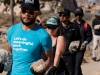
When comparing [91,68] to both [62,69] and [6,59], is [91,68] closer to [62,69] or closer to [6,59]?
[62,69]

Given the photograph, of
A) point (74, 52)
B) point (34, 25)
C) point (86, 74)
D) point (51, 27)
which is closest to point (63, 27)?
point (74, 52)

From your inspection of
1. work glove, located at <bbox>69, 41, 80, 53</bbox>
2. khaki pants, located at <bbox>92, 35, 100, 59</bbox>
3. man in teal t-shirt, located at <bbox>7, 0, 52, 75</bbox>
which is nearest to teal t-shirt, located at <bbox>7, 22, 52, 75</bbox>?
man in teal t-shirt, located at <bbox>7, 0, 52, 75</bbox>

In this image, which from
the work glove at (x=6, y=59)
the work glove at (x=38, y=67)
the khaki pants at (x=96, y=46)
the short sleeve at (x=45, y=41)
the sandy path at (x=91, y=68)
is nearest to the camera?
the work glove at (x=38, y=67)

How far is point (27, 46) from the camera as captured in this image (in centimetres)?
387

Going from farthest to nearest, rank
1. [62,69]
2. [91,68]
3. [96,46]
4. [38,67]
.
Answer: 1. [96,46]
2. [91,68]
3. [62,69]
4. [38,67]

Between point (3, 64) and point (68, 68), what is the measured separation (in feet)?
9.11

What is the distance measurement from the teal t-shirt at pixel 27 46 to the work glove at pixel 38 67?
0.17 metres

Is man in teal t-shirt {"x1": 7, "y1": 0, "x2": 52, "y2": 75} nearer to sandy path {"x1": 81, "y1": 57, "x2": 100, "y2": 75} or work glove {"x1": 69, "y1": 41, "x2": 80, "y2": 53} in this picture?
work glove {"x1": 69, "y1": 41, "x2": 80, "y2": 53}

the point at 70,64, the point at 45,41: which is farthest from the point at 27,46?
the point at 70,64

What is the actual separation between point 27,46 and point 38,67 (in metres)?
0.29

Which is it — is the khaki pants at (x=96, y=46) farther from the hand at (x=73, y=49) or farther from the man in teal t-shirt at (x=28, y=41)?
the man in teal t-shirt at (x=28, y=41)

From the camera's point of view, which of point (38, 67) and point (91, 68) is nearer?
point (38, 67)

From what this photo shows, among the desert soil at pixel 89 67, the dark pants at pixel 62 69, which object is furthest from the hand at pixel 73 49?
the desert soil at pixel 89 67

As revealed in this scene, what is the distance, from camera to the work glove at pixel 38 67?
12.1 feet
